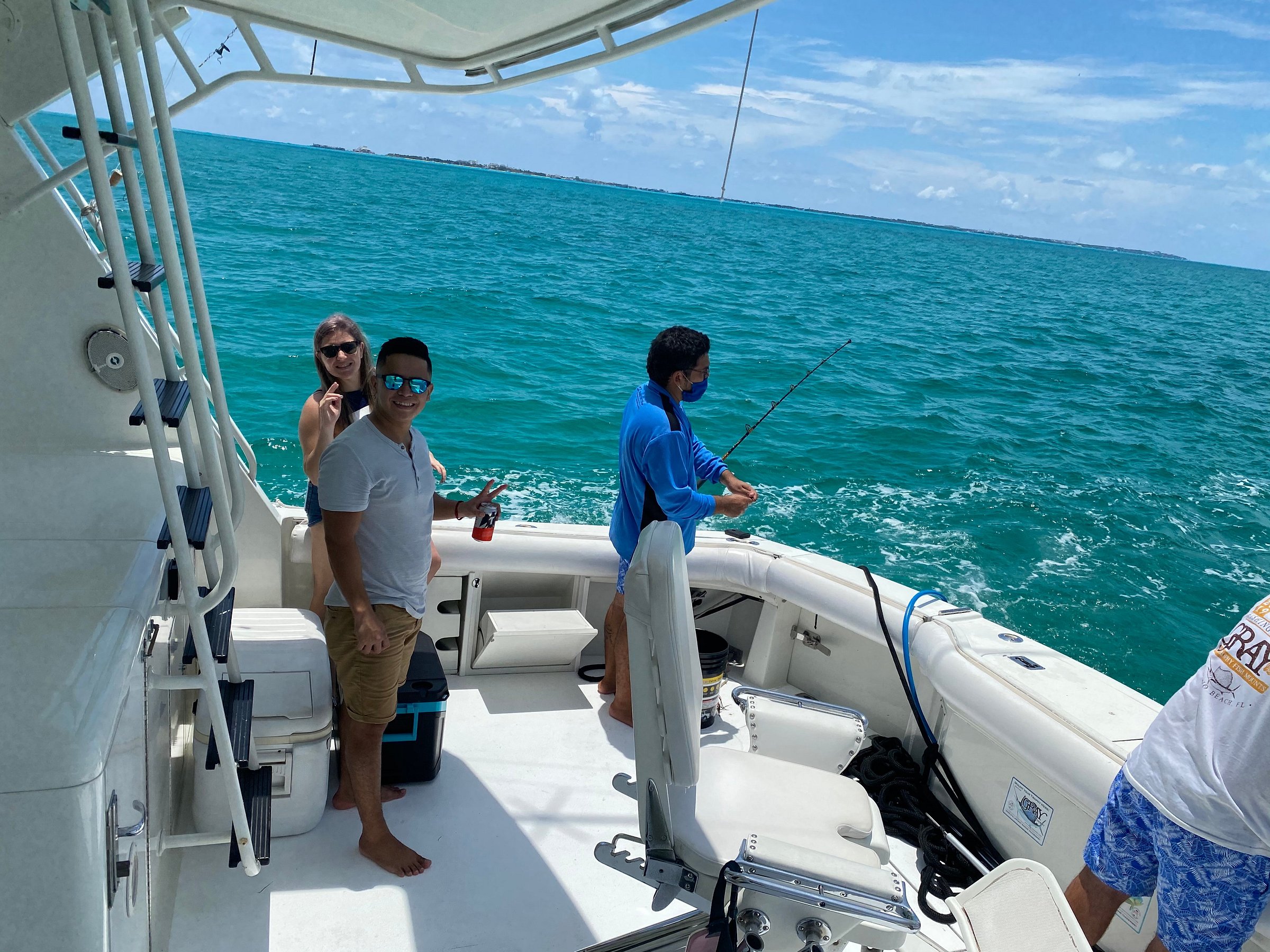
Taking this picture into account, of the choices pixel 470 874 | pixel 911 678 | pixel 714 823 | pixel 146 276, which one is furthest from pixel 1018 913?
A: pixel 146 276

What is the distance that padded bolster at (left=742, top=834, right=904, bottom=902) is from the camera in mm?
1522

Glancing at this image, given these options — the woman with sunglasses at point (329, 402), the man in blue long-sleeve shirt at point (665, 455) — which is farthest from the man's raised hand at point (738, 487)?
the woman with sunglasses at point (329, 402)

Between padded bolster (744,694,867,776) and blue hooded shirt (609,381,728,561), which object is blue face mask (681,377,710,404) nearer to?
blue hooded shirt (609,381,728,561)

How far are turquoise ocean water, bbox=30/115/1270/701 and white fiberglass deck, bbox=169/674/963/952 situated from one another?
4.31 meters

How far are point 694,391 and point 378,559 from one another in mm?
1120

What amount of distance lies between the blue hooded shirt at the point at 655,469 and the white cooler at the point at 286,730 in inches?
36.3

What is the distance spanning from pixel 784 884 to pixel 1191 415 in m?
16.7

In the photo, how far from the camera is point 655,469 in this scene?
2514 millimetres

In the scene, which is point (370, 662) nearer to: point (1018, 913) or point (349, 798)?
point (349, 798)

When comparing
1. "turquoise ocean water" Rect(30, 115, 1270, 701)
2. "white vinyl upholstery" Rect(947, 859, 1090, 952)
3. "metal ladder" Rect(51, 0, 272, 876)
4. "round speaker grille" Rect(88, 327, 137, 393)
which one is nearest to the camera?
"metal ladder" Rect(51, 0, 272, 876)

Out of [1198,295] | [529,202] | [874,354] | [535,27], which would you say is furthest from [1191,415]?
[529,202]

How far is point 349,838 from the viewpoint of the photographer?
7.47 feet

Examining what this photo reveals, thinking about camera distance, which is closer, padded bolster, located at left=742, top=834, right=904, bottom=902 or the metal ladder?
the metal ladder

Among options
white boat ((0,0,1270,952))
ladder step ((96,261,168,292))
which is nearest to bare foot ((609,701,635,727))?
white boat ((0,0,1270,952))
